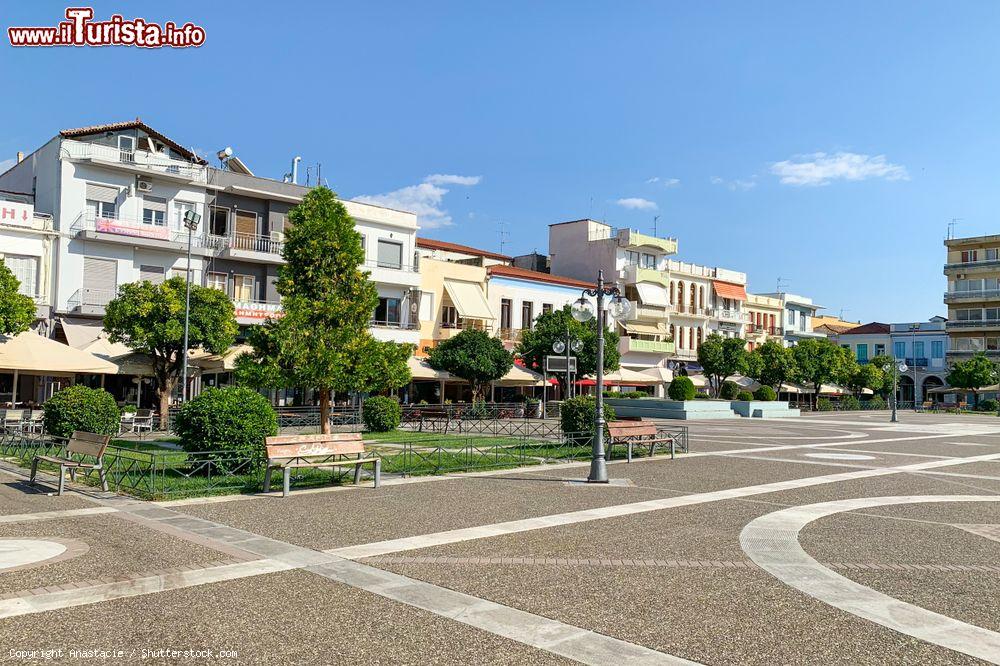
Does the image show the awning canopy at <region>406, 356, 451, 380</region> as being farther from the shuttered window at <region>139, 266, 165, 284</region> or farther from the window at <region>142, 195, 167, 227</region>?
the window at <region>142, 195, 167, 227</region>

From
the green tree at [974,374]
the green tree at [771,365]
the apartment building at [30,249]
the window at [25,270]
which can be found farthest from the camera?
the green tree at [974,374]

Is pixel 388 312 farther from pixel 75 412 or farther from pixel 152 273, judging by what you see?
pixel 75 412

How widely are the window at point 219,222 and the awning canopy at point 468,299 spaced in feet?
41.3

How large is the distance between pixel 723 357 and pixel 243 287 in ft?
116

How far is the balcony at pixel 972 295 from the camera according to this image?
256ft

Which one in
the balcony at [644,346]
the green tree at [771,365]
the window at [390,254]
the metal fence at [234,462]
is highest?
the window at [390,254]

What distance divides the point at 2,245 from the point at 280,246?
35.0 ft

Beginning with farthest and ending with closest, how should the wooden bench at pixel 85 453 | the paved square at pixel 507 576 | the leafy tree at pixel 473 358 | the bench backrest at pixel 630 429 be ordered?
1. the leafy tree at pixel 473 358
2. the bench backrest at pixel 630 429
3. the wooden bench at pixel 85 453
4. the paved square at pixel 507 576

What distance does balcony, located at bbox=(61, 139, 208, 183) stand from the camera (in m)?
32.3

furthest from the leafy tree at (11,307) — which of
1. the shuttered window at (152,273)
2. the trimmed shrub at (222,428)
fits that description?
the trimmed shrub at (222,428)

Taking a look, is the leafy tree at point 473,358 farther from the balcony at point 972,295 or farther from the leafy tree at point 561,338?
the balcony at point 972,295

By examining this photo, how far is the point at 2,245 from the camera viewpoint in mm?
30281

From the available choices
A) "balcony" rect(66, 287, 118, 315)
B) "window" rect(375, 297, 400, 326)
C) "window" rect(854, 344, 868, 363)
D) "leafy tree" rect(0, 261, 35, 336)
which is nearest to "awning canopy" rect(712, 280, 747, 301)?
"window" rect(854, 344, 868, 363)

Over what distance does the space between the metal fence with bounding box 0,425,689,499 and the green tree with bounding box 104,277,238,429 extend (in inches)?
246
